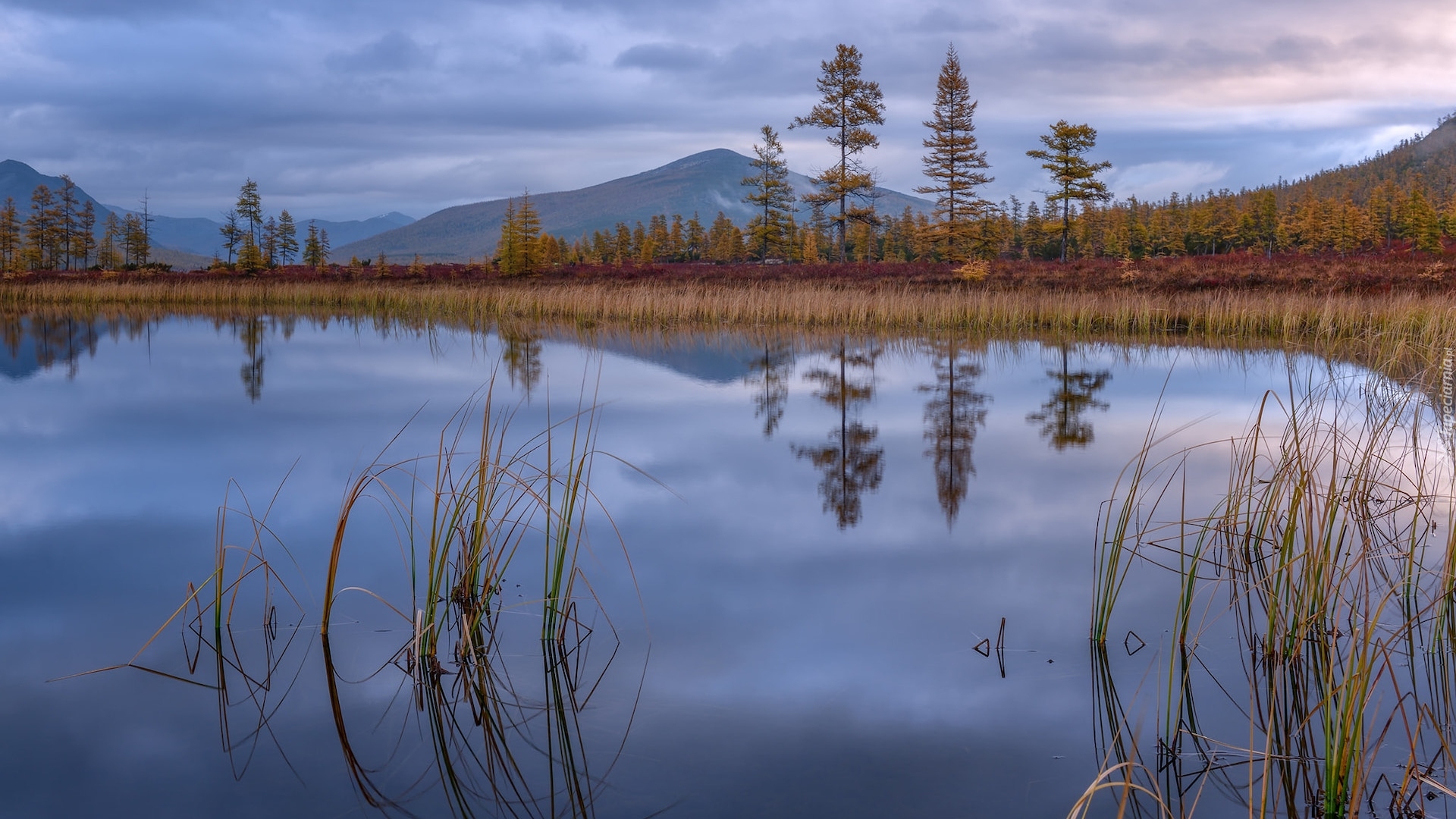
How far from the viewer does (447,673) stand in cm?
316

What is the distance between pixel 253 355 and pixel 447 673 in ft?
42.0

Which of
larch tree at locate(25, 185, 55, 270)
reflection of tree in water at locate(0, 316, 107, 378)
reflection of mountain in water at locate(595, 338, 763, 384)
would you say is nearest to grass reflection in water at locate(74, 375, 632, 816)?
reflection of mountain in water at locate(595, 338, 763, 384)

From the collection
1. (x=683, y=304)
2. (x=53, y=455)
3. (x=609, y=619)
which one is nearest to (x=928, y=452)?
(x=609, y=619)

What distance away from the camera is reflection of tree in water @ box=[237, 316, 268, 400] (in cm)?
1078

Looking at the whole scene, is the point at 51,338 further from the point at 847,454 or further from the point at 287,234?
the point at 287,234

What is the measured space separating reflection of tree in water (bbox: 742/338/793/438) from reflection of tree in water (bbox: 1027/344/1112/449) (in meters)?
2.22

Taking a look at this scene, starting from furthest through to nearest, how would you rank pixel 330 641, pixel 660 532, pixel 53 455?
1. pixel 53 455
2. pixel 660 532
3. pixel 330 641

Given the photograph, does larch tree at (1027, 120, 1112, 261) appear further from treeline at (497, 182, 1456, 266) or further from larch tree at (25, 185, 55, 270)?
larch tree at (25, 185, 55, 270)

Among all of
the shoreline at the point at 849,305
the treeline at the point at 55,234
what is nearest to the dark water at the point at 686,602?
the shoreline at the point at 849,305

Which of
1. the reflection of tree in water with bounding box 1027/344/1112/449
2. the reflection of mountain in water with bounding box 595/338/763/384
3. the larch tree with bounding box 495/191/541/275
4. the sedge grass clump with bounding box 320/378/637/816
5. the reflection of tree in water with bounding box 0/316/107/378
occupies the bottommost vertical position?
the sedge grass clump with bounding box 320/378/637/816

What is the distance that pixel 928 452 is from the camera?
7074 millimetres

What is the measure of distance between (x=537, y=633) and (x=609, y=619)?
0.29 metres

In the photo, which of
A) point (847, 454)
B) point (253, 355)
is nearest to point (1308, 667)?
point (847, 454)

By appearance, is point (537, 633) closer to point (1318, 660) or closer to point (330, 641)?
point (330, 641)
